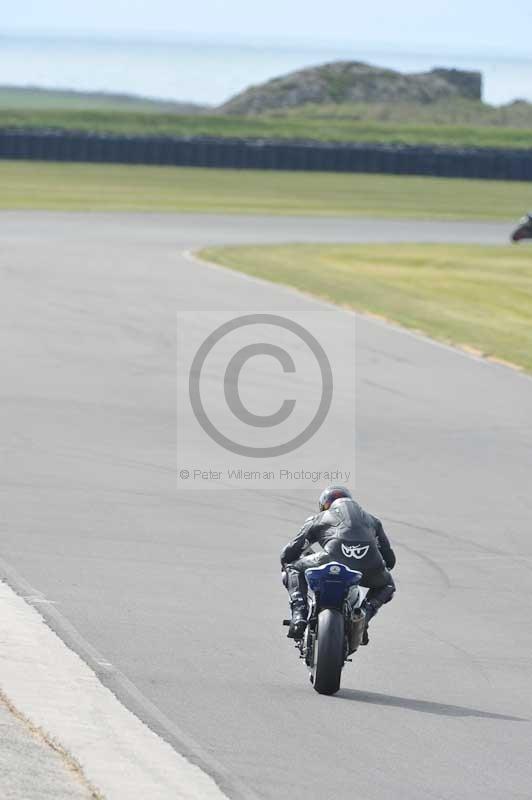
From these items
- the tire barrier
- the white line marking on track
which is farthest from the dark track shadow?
the tire barrier

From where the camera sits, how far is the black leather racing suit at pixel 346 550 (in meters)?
8.52

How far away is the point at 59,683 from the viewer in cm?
802

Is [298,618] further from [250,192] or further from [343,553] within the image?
[250,192]

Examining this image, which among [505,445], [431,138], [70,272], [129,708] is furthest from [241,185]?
[129,708]

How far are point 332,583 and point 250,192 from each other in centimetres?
4793

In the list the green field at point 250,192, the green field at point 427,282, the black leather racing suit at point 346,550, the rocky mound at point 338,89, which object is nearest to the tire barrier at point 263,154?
the green field at point 250,192

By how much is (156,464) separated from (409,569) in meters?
4.01

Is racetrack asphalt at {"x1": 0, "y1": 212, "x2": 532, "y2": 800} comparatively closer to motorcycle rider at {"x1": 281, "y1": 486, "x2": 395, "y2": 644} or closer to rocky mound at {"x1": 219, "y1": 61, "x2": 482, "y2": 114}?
motorcycle rider at {"x1": 281, "y1": 486, "x2": 395, "y2": 644}

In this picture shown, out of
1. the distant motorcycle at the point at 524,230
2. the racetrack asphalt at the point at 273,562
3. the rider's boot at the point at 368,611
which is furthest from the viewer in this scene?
the distant motorcycle at the point at 524,230

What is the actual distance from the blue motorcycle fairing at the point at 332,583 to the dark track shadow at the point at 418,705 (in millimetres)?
523

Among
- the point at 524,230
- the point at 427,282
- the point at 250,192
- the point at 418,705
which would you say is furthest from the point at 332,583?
the point at 250,192

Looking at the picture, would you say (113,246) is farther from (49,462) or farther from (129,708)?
(129,708)

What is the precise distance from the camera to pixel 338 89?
122m

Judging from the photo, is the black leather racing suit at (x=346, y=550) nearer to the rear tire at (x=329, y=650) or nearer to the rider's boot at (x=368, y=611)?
the rider's boot at (x=368, y=611)
